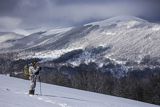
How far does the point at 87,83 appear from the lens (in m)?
146

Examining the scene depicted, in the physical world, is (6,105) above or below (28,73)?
below

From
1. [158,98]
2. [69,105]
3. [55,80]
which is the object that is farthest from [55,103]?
[55,80]

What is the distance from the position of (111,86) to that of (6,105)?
103 meters

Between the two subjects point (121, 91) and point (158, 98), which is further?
point (121, 91)

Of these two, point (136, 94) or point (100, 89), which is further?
point (100, 89)

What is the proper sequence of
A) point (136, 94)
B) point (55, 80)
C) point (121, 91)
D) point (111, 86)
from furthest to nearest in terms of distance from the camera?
1. point (55, 80)
2. point (111, 86)
3. point (121, 91)
4. point (136, 94)

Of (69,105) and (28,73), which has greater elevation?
(28,73)

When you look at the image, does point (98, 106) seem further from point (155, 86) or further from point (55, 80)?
point (55, 80)

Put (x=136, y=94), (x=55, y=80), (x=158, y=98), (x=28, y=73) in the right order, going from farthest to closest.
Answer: (x=55, y=80), (x=136, y=94), (x=158, y=98), (x=28, y=73)

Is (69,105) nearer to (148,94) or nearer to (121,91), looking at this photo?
(148,94)

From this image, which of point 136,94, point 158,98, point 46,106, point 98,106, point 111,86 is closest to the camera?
point 46,106

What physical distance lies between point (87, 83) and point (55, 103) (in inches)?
4584

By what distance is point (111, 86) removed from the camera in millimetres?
125750

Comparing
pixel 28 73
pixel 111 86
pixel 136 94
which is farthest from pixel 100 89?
pixel 28 73
